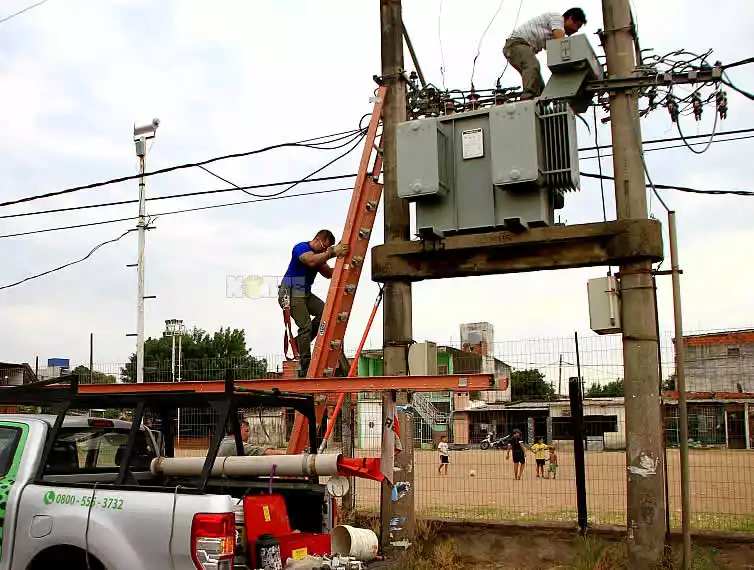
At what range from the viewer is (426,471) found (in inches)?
489

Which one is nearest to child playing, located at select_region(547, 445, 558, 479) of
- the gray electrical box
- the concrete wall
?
the concrete wall

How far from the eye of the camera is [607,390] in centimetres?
978

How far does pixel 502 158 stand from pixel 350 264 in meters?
2.29

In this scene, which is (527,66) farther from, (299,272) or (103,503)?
(103,503)

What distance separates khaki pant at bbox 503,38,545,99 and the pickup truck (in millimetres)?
4568

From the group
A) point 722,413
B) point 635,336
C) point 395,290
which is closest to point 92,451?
point 395,290

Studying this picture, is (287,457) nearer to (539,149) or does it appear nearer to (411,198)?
(411,198)

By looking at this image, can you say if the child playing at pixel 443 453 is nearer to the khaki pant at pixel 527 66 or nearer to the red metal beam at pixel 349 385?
the red metal beam at pixel 349 385

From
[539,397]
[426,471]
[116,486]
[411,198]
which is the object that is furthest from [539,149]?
[426,471]

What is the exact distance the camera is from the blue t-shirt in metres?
9.87

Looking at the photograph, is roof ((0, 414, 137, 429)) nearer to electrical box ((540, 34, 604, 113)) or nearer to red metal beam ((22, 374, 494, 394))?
red metal beam ((22, 374, 494, 394))

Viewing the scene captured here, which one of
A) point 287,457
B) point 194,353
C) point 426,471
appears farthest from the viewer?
point 194,353

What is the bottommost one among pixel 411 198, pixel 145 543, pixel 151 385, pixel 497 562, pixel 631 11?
pixel 497 562

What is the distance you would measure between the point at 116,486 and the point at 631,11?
22.6 ft
